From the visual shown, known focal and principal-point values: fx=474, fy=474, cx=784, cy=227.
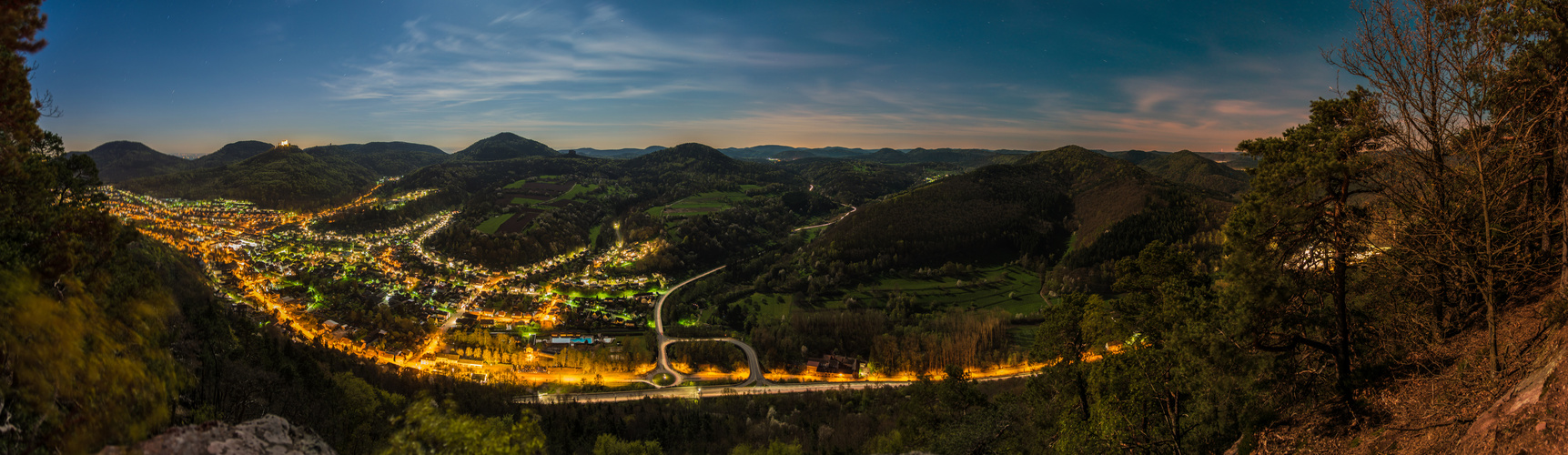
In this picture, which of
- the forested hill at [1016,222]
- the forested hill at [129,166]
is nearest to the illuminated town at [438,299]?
the forested hill at [1016,222]

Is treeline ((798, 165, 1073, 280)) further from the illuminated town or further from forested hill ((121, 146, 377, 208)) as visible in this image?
forested hill ((121, 146, 377, 208))

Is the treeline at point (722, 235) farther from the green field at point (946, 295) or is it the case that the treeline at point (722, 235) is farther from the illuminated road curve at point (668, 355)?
the green field at point (946, 295)

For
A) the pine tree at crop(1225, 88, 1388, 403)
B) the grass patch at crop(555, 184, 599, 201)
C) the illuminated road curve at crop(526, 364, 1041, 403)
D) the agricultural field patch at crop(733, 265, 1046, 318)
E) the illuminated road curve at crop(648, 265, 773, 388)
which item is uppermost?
the grass patch at crop(555, 184, 599, 201)

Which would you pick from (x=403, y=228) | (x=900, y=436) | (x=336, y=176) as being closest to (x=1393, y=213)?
(x=900, y=436)

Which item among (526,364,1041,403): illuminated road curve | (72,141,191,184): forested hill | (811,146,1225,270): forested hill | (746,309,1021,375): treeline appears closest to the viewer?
(526,364,1041,403): illuminated road curve

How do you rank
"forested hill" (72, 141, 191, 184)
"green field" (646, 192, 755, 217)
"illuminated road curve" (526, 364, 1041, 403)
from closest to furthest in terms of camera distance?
1. "illuminated road curve" (526, 364, 1041, 403)
2. "green field" (646, 192, 755, 217)
3. "forested hill" (72, 141, 191, 184)

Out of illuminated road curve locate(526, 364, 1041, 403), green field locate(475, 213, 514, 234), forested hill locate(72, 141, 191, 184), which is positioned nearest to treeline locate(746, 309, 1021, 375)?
illuminated road curve locate(526, 364, 1041, 403)

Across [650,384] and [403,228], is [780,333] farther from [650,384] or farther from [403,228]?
[403,228]

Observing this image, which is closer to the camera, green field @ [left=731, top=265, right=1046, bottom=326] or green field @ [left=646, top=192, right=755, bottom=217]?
green field @ [left=731, top=265, right=1046, bottom=326]

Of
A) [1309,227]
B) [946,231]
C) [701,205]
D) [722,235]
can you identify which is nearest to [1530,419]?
[1309,227]
